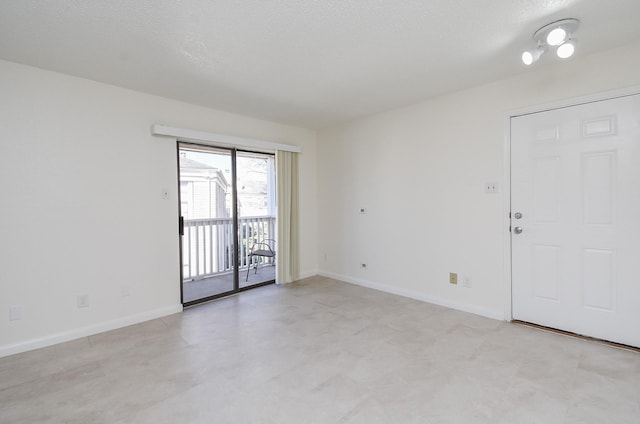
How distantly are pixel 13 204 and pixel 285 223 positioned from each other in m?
2.82

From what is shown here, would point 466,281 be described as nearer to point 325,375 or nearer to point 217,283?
point 325,375

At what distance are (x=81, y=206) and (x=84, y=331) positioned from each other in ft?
3.81

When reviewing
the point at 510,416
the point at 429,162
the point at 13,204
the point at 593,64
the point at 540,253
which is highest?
the point at 593,64

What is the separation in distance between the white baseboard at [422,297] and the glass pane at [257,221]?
113 centimetres

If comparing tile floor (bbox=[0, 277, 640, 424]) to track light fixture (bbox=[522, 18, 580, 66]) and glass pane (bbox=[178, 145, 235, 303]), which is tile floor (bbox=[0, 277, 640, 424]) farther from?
track light fixture (bbox=[522, 18, 580, 66])

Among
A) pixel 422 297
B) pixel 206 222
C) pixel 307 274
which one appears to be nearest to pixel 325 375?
pixel 422 297

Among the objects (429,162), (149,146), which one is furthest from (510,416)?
(149,146)

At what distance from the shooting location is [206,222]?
4516mm

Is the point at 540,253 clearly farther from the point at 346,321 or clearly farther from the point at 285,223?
the point at 285,223

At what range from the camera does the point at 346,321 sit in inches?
119

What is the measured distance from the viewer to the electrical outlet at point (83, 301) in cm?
278

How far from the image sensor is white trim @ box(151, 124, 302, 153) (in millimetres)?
3217

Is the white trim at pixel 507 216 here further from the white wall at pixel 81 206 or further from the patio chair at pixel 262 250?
the white wall at pixel 81 206

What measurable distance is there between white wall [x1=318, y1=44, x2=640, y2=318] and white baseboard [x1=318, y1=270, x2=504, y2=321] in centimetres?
1
